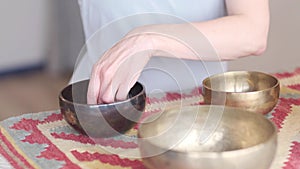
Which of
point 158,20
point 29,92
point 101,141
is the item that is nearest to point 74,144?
point 101,141

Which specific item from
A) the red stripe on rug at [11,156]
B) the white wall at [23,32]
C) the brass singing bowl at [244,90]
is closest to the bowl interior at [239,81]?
the brass singing bowl at [244,90]

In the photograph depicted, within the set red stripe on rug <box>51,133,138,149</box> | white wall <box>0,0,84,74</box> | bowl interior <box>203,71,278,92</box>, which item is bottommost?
white wall <box>0,0,84,74</box>

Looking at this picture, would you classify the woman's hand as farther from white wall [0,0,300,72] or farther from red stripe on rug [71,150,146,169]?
white wall [0,0,300,72]

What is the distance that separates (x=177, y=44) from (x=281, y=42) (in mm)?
1460

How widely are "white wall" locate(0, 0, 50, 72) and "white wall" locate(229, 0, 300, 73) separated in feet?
3.95

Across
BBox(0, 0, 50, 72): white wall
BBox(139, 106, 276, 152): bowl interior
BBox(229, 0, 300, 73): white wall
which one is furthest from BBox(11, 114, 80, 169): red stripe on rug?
BBox(0, 0, 50, 72): white wall

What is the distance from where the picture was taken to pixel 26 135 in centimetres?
88

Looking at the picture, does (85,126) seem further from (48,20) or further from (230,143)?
(48,20)

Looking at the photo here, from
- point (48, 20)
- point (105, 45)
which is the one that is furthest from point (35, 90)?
point (105, 45)

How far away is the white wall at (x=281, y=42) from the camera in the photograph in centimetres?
228

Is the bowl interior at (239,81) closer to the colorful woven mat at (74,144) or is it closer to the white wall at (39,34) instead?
the colorful woven mat at (74,144)

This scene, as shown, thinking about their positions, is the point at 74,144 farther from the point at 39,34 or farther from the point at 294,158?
the point at 39,34

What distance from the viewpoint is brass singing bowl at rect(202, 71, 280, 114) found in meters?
0.84

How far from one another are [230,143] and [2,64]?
2.46 m
